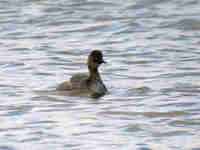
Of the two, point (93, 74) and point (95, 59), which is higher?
point (95, 59)

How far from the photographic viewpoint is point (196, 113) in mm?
11844

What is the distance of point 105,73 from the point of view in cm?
1570


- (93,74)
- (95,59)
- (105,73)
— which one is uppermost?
(95,59)

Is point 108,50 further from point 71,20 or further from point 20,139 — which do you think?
point 20,139

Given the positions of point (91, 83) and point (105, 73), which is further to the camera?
point (105, 73)

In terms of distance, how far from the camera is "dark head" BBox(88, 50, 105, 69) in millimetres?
13948

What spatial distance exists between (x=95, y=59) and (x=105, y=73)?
1696 millimetres

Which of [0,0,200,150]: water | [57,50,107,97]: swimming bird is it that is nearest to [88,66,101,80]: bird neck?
[57,50,107,97]: swimming bird

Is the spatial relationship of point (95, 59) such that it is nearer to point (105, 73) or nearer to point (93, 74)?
point (93, 74)

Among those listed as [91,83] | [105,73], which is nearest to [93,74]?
[91,83]

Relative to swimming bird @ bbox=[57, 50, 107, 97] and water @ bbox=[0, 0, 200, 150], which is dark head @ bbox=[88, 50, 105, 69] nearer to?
swimming bird @ bbox=[57, 50, 107, 97]

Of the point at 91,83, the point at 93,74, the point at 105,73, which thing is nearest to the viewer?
the point at 91,83

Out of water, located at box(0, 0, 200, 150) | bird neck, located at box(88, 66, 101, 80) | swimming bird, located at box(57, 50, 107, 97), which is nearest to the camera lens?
water, located at box(0, 0, 200, 150)

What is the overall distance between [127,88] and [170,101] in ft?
4.55
